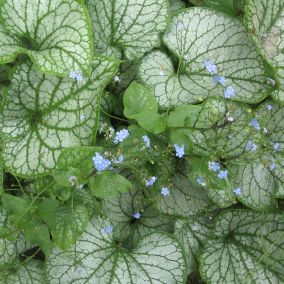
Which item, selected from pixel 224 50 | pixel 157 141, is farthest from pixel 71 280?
pixel 224 50

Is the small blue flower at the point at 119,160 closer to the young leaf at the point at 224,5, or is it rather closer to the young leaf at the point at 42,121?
the young leaf at the point at 42,121

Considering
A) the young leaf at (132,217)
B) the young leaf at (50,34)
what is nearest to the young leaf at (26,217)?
the young leaf at (132,217)

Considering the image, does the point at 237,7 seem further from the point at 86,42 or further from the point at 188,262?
the point at 188,262

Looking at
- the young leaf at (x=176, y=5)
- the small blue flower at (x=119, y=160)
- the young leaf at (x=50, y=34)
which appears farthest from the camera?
the young leaf at (x=176, y=5)

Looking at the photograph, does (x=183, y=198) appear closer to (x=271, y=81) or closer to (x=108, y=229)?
(x=108, y=229)

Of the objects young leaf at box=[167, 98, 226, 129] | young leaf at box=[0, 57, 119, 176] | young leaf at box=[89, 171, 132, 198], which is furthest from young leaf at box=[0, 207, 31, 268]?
young leaf at box=[167, 98, 226, 129]

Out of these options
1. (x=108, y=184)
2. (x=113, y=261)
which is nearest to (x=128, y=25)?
(x=108, y=184)

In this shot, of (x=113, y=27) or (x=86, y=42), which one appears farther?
(x=113, y=27)
